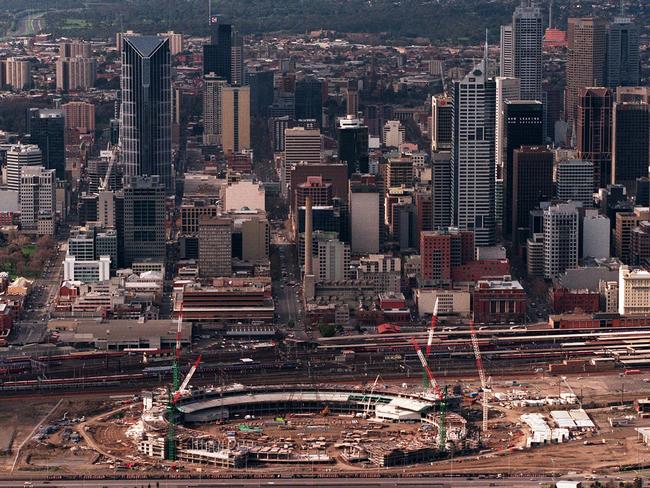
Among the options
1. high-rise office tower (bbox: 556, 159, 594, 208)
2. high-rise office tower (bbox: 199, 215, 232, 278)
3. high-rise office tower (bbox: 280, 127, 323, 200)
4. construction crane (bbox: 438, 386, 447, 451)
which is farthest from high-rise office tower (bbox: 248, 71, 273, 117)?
construction crane (bbox: 438, 386, 447, 451)

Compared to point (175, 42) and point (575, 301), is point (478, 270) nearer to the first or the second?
point (575, 301)

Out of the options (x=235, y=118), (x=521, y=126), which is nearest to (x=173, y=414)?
(x=521, y=126)

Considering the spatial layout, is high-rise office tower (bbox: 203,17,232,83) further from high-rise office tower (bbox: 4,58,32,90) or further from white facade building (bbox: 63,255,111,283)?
white facade building (bbox: 63,255,111,283)

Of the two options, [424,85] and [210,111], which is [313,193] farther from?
[424,85]

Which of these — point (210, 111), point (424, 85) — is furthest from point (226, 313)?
point (424, 85)

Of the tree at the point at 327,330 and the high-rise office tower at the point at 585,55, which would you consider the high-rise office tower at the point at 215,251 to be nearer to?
the tree at the point at 327,330
